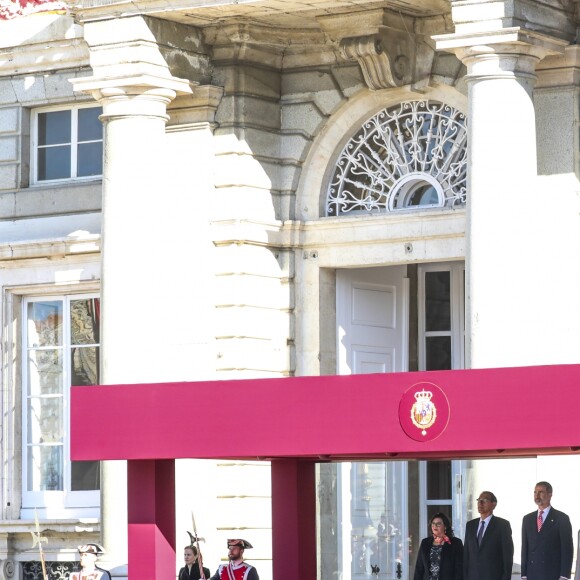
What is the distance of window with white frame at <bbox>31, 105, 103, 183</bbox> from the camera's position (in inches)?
856

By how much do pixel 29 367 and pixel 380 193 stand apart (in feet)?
14.8

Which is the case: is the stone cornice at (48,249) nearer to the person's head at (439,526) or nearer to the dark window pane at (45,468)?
the dark window pane at (45,468)

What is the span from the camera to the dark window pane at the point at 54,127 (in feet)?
72.1

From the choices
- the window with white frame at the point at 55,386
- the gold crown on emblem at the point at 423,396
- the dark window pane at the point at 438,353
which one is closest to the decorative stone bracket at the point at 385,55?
the dark window pane at the point at 438,353

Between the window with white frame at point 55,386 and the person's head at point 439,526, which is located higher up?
the window with white frame at point 55,386

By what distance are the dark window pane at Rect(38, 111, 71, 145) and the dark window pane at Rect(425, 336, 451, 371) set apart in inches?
180

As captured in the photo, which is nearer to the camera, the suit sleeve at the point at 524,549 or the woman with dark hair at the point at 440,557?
the suit sleeve at the point at 524,549

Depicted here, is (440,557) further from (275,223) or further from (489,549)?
(275,223)

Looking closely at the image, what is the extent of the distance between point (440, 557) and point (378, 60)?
5682 mm

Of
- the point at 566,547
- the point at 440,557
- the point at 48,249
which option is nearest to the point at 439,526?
the point at 440,557

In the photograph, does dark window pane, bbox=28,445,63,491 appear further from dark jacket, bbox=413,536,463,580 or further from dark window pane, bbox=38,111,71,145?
dark jacket, bbox=413,536,463,580

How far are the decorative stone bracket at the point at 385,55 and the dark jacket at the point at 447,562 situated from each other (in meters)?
5.40

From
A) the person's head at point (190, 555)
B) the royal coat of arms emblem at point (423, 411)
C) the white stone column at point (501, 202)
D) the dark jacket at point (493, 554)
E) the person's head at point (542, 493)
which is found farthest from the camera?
the person's head at point (190, 555)

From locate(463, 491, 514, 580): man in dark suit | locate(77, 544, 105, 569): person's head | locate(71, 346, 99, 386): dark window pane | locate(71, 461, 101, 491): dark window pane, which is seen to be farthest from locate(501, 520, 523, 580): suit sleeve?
locate(71, 346, 99, 386): dark window pane
